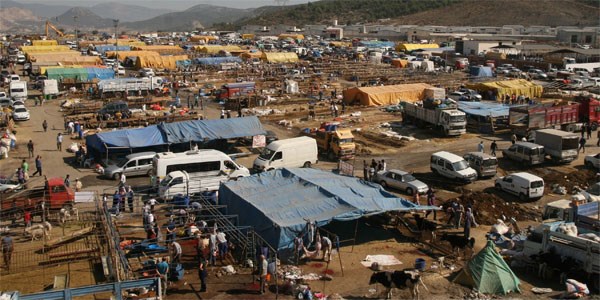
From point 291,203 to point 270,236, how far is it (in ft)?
4.92

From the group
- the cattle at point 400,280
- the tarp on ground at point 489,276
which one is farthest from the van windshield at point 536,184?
the cattle at point 400,280

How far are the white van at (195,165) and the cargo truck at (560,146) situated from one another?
1278cm

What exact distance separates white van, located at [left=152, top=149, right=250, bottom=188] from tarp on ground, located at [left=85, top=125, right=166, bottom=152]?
3922 millimetres

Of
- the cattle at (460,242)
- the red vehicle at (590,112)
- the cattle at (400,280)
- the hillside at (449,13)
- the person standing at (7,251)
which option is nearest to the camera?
the cattle at (400,280)

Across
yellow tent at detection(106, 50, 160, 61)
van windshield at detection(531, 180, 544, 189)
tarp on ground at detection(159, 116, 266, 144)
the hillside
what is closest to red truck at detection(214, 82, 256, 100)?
tarp on ground at detection(159, 116, 266, 144)

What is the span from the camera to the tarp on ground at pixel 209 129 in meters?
24.9

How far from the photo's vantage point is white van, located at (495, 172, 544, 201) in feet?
64.8

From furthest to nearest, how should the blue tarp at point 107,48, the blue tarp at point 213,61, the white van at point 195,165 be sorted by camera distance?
the blue tarp at point 107,48
the blue tarp at point 213,61
the white van at point 195,165

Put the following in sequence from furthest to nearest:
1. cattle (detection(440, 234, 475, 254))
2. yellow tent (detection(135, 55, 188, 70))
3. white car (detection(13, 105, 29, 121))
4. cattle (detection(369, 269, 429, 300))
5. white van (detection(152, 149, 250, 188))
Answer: yellow tent (detection(135, 55, 188, 70)) → white car (detection(13, 105, 29, 121)) → white van (detection(152, 149, 250, 188)) → cattle (detection(440, 234, 475, 254)) → cattle (detection(369, 269, 429, 300))

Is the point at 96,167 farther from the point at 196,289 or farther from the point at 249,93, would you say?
the point at 249,93

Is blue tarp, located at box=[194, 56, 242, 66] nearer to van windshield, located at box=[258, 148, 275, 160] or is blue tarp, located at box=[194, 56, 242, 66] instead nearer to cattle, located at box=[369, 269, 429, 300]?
van windshield, located at box=[258, 148, 275, 160]

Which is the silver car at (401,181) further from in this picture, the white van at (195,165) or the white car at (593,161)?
the white car at (593,161)

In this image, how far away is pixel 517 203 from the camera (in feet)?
64.5

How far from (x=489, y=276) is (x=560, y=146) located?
1330 cm
